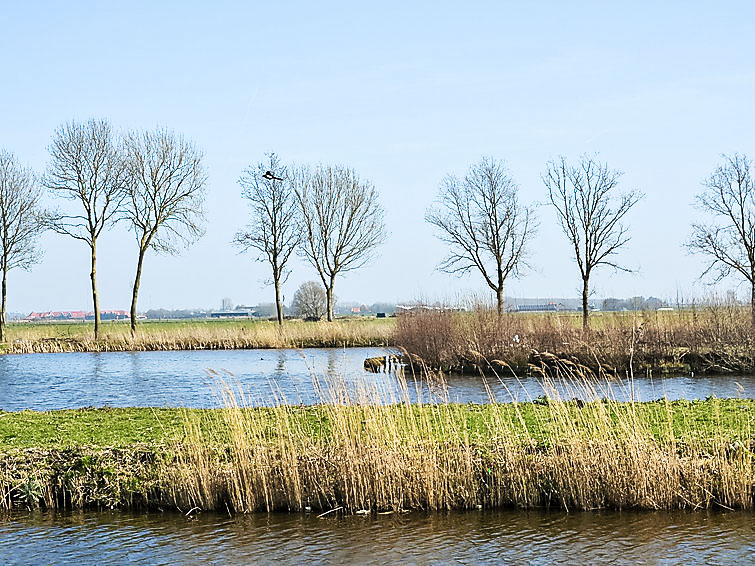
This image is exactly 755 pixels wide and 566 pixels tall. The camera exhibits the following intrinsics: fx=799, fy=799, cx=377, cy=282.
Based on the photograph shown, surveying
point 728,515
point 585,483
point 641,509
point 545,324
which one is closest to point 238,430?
point 585,483

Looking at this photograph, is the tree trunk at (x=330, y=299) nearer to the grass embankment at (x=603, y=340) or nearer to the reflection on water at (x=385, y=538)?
the grass embankment at (x=603, y=340)

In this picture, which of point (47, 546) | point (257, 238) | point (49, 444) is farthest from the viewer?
point (257, 238)

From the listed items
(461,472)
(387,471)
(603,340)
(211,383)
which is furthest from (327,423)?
(603,340)

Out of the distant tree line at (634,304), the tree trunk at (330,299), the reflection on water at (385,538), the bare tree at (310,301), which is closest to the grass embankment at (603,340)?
the distant tree line at (634,304)

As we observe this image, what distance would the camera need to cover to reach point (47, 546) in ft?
24.7

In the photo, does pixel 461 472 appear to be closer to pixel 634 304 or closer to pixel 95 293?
pixel 634 304

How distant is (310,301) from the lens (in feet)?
227

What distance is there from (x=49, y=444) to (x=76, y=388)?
1098 centimetres

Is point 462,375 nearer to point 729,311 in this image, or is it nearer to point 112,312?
point 729,311

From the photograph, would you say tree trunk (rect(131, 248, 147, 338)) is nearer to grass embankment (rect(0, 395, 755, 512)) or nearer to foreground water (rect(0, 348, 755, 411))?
foreground water (rect(0, 348, 755, 411))

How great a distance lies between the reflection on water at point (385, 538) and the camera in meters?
7.12

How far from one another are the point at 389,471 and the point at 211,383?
12.8m

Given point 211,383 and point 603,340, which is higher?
point 603,340

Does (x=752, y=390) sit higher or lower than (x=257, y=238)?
lower
